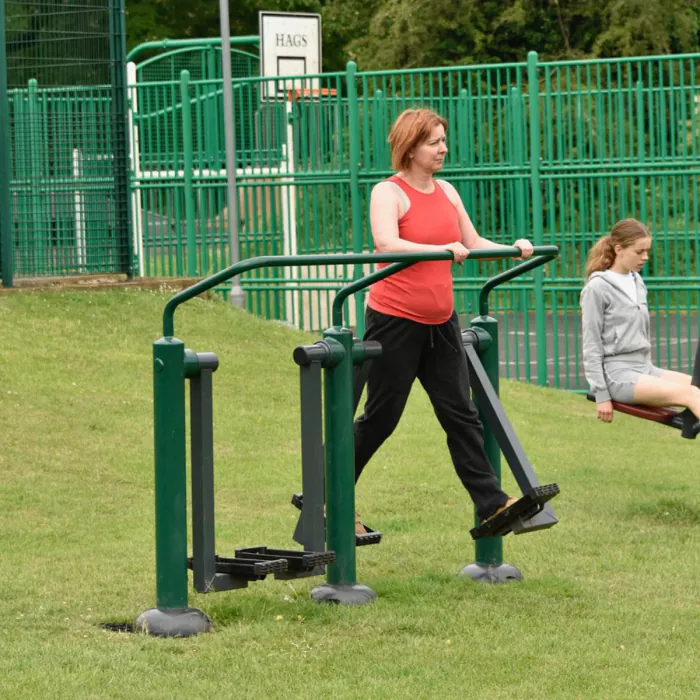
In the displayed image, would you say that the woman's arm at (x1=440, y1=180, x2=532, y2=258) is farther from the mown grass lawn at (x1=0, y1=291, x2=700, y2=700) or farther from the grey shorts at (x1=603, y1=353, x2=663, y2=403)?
the grey shorts at (x1=603, y1=353, x2=663, y2=403)

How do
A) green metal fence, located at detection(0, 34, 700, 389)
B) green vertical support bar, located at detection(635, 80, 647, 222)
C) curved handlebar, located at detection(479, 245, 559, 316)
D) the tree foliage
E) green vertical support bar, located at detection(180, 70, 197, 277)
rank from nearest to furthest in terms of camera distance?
curved handlebar, located at detection(479, 245, 559, 316), green metal fence, located at detection(0, 34, 700, 389), green vertical support bar, located at detection(635, 80, 647, 222), green vertical support bar, located at detection(180, 70, 197, 277), the tree foliage

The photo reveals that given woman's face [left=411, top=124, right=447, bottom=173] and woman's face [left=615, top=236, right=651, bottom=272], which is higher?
woman's face [left=411, top=124, right=447, bottom=173]

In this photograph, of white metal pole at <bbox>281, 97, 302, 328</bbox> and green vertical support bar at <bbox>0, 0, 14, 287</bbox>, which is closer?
green vertical support bar at <bbox>0, 0, 14, 287</bbox>

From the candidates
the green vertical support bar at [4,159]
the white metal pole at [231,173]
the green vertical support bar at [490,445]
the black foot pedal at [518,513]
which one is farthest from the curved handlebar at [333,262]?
the white metal pole at [231,173]

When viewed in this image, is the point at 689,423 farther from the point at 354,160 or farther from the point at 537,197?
the point at 354,160

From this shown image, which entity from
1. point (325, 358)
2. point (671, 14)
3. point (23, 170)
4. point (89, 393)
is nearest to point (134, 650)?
point (325, 358)

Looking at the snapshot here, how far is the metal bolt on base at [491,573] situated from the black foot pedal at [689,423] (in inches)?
74.9

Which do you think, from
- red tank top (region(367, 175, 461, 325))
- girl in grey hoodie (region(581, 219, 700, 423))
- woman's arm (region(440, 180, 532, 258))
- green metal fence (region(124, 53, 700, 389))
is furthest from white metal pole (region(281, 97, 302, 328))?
red tank top (region(367, 175, 461, 325))

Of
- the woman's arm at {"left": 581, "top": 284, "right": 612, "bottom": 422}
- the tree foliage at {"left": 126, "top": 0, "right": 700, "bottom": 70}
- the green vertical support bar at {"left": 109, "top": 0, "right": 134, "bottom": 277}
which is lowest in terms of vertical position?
the woman's arm at {"left": 581, "top": 284, "right": 612, "bottom": 422}

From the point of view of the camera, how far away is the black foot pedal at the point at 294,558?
18.8ft

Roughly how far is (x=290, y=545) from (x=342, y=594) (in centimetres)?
136

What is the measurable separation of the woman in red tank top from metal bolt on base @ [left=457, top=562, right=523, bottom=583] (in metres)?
0.31

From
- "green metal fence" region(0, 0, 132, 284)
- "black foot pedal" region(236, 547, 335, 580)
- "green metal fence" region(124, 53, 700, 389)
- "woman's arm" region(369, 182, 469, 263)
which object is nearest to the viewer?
"black foot pedal" region(236, 547, 335, 580)

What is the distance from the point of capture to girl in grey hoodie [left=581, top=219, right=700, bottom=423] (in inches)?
324
